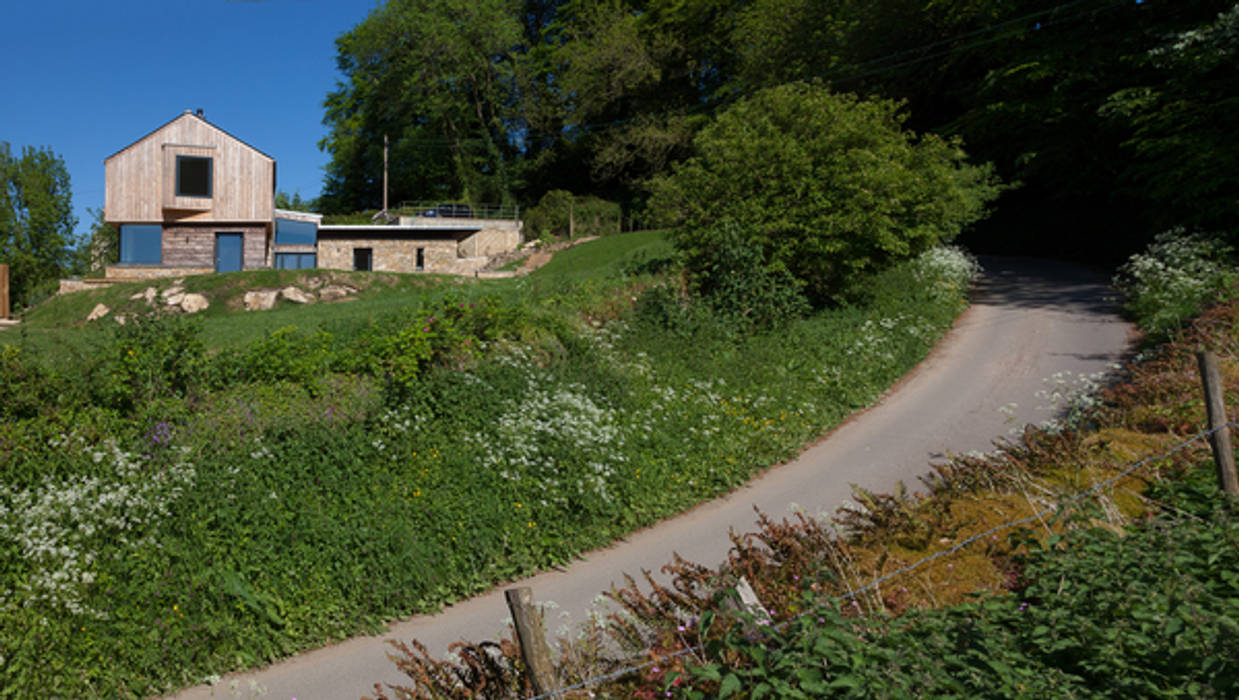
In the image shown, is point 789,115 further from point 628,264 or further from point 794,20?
point 794,20

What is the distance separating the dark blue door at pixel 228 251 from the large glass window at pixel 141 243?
7.52 feet

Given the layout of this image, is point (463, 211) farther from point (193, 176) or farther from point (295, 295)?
point (295, 295)

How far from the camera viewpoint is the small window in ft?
108

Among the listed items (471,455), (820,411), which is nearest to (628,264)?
(820,411)

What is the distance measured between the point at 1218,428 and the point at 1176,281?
472 inches

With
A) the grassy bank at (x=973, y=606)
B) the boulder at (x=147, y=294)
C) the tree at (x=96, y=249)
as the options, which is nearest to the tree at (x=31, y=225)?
the tree at (x=96, y=249)

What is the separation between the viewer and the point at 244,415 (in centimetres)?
882

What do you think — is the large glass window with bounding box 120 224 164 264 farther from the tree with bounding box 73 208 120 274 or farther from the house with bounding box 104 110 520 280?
the tree with bounding box 73 208 120 274

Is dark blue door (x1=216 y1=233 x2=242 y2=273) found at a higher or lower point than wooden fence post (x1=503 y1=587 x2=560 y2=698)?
higher

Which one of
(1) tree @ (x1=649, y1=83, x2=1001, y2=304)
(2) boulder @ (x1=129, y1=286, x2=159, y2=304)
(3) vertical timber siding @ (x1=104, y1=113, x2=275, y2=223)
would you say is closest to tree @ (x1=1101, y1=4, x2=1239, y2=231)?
(1) tree @ (x1=649, y1=83, x2=1001, y2=304)

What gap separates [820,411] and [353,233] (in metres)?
33.2

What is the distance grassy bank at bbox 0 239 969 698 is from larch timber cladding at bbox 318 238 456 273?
88.7 feet

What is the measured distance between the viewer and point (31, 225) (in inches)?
1737

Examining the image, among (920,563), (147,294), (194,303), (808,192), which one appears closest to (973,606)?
(920,563)
